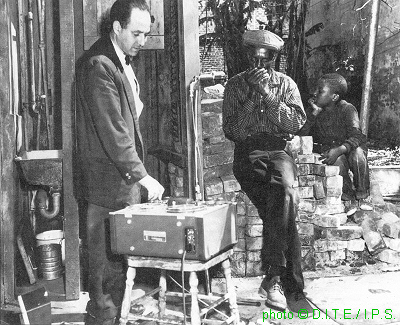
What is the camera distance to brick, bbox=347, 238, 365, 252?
195 inches

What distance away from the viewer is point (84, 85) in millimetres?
3400

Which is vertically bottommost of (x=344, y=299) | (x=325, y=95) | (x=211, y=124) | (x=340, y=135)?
(x=344, y=299)

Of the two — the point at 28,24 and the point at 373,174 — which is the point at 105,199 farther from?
the point at 373,174

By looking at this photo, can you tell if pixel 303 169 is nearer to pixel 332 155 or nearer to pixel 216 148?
pixel 332 155

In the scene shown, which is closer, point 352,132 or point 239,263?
point 239,263

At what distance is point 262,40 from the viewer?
4.41 meters

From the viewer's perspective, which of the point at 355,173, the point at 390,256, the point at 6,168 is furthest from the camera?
the point at 355,173

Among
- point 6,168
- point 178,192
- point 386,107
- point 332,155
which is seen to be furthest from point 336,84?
point 386,107

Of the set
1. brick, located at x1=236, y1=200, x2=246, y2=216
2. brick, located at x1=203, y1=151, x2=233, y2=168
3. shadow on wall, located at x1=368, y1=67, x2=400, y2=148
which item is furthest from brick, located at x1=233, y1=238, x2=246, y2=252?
shadow on wall, located at x1=368, y1=67, x2=400, y2=148

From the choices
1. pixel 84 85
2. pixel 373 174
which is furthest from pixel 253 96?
pixel 373 174

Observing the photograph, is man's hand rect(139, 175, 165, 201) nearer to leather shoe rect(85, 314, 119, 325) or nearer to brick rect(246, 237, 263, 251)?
leather shoe rect(85, 314, 119, 325)

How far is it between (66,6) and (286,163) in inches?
91.0

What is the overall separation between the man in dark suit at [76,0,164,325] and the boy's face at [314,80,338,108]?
3.01 m

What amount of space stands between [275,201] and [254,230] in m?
0.66
